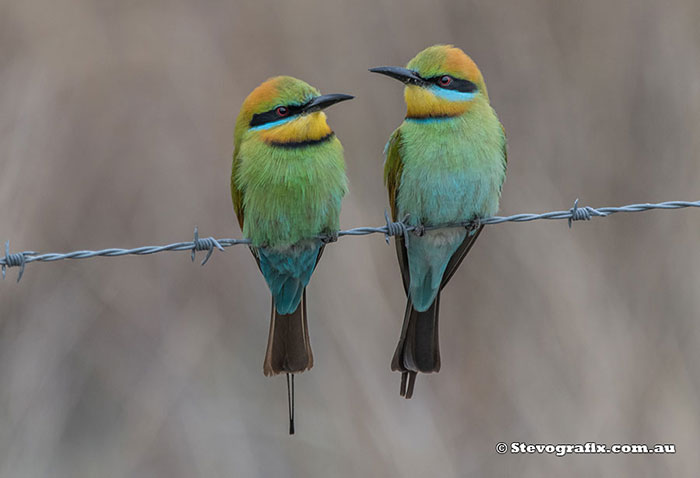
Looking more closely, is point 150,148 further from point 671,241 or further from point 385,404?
point 671,241

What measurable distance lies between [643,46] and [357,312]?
2.14 m

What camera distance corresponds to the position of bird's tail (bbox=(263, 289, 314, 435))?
10.8 ft

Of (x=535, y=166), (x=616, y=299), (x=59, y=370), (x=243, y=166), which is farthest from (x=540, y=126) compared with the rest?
(x=59, y=370)

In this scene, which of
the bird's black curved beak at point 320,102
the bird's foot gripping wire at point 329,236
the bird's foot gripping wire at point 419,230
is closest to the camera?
the bird's black curved beak at point 320,102

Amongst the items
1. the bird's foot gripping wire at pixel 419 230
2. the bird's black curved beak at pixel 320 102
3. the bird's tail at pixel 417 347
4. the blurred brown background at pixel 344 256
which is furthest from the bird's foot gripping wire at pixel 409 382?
the bird's black curved beak at pixel 320 102

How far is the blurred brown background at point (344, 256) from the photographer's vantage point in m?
4.48

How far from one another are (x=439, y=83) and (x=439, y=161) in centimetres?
31

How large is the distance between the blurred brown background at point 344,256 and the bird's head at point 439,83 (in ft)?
4.17

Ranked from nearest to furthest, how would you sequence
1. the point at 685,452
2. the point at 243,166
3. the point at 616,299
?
1. the point at 243,166
2. the point at 685,452
3. the point at 616,299

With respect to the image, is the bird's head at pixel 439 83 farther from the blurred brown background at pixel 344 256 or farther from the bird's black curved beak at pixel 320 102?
the blurred brown background at pixel 344 256

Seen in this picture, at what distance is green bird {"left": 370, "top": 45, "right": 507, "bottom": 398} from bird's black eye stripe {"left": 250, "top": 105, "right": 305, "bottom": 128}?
1.14 ft

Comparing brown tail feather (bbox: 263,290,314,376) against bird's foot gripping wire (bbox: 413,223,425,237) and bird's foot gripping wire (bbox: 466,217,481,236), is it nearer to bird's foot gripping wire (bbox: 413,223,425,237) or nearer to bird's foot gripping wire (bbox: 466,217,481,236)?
bird's foot gripping wire (bbox: 413,223,425,237)

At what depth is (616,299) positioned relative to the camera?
15.0 feet

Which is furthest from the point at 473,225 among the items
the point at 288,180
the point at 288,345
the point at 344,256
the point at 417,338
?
the point at 344,256
